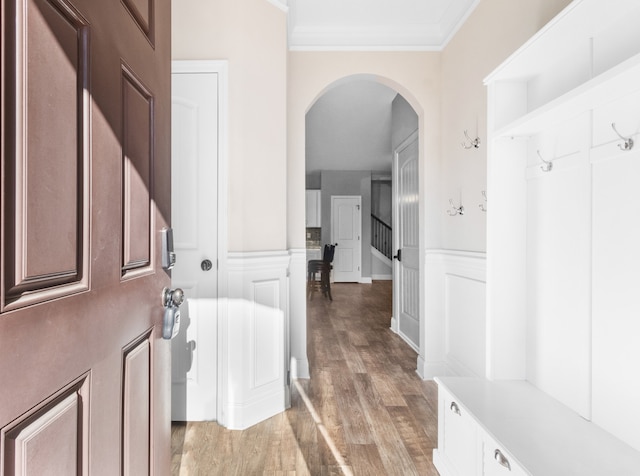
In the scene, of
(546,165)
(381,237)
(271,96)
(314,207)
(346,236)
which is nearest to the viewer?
(546,165)

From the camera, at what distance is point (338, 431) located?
2.04 m

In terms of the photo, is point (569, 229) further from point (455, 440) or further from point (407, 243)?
point (407, 243)

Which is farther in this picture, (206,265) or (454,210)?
(454,210)

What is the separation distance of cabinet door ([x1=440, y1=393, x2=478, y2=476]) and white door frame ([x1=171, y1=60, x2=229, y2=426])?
1.22 m

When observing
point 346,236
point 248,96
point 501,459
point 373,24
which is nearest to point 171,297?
point 501,459

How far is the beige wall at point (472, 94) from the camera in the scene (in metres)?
1.95

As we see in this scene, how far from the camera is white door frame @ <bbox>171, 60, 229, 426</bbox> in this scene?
2.15m

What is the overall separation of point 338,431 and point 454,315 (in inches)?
45.3

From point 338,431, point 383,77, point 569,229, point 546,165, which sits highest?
point 383,77

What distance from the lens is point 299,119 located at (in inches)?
111

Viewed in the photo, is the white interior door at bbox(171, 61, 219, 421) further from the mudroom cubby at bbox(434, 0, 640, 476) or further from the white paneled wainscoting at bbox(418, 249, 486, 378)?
the white paneled wainscoting at bbox(418, 249, 486, 378)

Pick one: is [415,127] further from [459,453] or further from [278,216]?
[459,453]

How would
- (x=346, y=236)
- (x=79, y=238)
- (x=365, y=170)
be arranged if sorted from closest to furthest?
1. (x=79, y=238)
2. (x=365, y=170)
3. (x=346, y=236)

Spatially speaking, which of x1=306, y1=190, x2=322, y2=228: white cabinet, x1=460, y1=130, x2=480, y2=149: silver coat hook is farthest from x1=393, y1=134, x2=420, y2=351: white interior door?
x1=306, y1=190, x2=322, y2=228: white cabinet
